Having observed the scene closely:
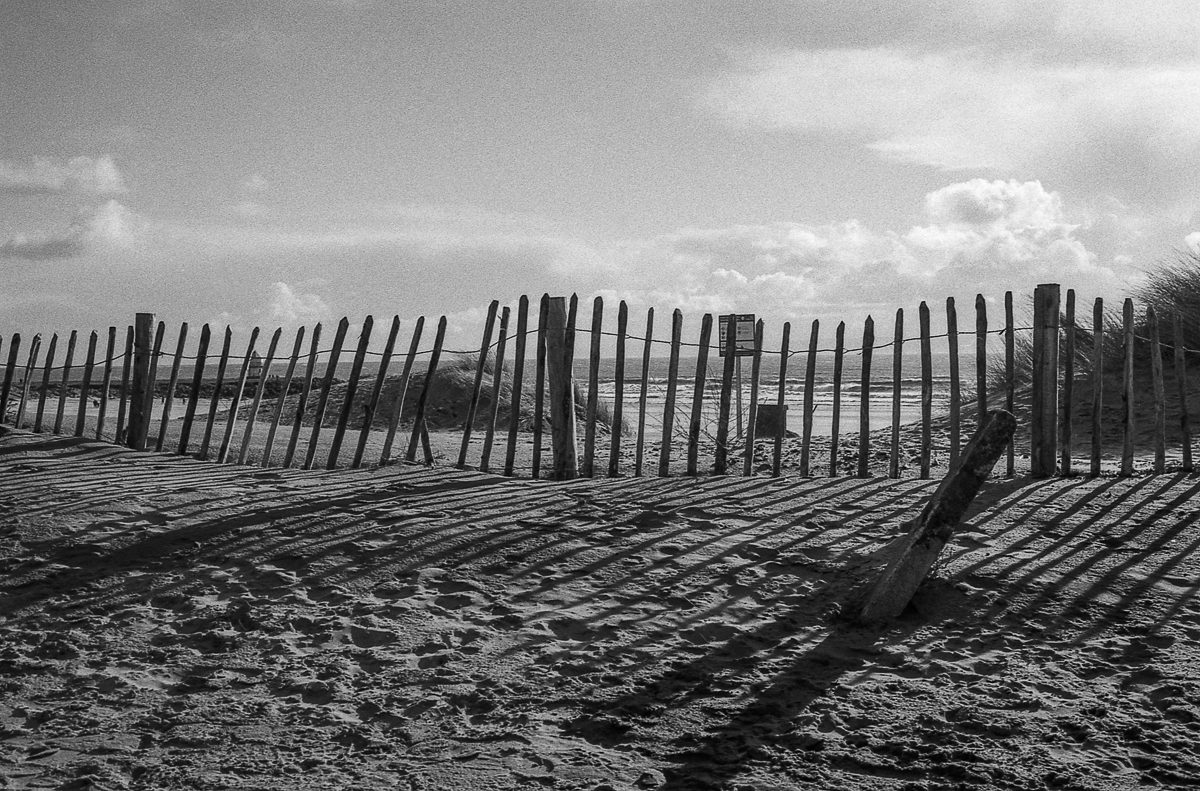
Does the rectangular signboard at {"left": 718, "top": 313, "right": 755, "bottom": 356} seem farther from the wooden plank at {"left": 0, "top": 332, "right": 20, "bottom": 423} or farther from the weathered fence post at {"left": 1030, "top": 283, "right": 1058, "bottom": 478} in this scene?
the wooden plank at {"left": 0, "top": 332, "right": 20, "bottom": 423}

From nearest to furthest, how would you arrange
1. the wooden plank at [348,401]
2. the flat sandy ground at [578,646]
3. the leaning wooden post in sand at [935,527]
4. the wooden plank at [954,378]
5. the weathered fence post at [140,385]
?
the flat sandy ground at [578,646] < the leaning wooden post in sand at [935,527] < the wooden plank at [954,378] < the wooden plank at [348,401] < the weathered fence post at [140,385]

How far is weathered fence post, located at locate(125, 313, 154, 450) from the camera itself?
9.21 meters

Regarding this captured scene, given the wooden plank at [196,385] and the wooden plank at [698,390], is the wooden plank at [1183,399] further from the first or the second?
the wooden plank at [196,385]

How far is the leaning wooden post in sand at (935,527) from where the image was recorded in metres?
4.05

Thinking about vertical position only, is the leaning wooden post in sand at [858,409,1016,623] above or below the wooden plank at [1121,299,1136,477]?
below

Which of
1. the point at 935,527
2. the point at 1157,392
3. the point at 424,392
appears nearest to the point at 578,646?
the point at 935,527

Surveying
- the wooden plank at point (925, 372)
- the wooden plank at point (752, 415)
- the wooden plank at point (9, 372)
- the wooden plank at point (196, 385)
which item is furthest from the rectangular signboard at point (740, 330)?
the wooden plank at point (9, 372)

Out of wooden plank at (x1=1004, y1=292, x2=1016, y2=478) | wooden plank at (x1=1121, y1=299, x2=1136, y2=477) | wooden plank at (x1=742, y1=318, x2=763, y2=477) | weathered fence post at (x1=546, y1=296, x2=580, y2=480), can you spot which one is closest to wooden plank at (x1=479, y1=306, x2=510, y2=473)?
weathered fence post at (x1=546, y1=296, x2=580, y2=480)

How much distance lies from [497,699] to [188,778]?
97cm

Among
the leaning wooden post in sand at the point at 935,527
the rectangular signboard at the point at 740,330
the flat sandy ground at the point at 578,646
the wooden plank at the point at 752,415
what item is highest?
the rectangular signboard at the point at 740,330

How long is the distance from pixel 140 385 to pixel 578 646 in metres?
7.11

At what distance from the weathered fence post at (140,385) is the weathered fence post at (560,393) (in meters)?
4.19

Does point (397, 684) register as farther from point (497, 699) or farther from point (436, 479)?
point (436, 479)

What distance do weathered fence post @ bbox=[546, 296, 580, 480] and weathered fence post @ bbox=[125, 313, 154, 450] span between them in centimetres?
419
